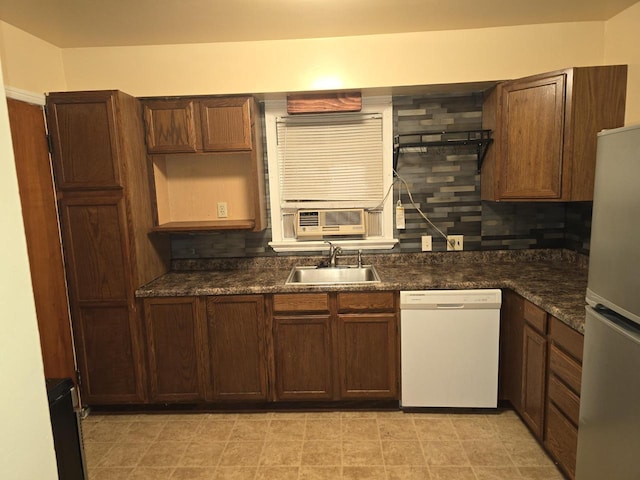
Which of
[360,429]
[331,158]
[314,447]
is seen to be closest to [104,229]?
[331,158]

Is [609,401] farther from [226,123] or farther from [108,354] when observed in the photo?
[108,354]

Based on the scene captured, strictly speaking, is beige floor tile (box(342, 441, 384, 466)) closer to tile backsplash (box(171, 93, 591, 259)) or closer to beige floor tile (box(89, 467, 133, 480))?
beige floor tile (box(89, 467, 133, 480))

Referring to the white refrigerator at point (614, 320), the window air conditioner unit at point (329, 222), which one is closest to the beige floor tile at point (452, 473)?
the white refrigerator at point (614, 320)

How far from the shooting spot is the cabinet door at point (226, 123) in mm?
2570

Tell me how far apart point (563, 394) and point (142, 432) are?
239 centimetres

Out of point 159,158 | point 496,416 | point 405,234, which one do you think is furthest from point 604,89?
point 159,158

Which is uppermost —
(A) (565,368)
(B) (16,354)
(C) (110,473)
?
(B) (16,354)

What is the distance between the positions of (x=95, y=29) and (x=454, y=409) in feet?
10.6

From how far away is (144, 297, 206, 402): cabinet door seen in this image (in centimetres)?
251

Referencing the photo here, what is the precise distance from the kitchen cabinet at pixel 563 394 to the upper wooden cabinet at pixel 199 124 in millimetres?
2093

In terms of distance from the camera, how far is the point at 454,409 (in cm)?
256

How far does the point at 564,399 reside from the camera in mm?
1845

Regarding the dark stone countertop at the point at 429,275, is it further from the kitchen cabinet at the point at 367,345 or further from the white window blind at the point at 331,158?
the white window blind at the point at 331,158

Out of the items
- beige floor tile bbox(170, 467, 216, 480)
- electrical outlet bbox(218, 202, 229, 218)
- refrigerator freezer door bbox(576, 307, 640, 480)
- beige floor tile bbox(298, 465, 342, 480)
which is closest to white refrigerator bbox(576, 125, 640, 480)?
refrigerator freezer door bbox(576, 307, 640, 480)
